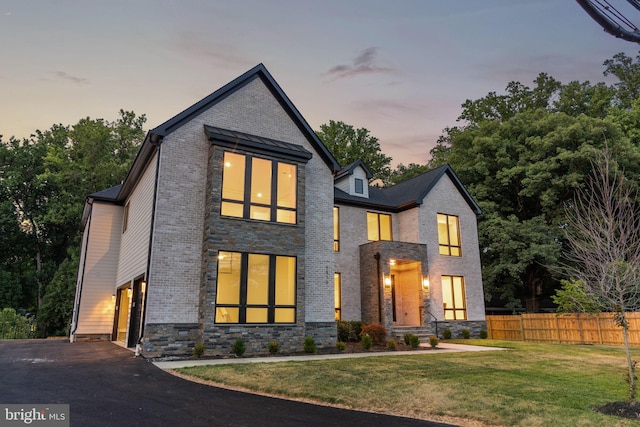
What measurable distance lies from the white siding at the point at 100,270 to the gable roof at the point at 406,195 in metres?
10.8

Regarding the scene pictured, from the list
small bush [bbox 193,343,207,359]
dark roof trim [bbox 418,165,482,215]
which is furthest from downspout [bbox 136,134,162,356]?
dark roof trim [bbox 418,165,482,215]

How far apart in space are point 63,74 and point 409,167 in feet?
97.0

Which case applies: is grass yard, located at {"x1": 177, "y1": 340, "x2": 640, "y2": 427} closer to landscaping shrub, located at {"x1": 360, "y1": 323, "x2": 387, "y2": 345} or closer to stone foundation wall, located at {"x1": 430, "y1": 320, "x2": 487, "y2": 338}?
landscaping shrub, located at {"x1": 360, "y1": 323, "x2": 387, "y2": 345}

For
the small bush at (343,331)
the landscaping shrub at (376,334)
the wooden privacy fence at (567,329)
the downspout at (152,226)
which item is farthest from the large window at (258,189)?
the wooden privacy fence at (567,329)

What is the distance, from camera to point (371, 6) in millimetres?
9789

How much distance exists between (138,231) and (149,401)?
381 inches

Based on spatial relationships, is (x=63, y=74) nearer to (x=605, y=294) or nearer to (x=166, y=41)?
(x=166, y=41)

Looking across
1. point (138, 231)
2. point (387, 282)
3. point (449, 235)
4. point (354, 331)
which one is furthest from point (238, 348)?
point (449, 235)

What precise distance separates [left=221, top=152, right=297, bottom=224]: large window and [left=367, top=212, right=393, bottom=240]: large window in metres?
7.40

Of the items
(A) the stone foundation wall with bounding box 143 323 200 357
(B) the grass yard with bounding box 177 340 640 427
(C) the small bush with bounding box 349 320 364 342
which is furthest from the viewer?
(C) the small bush with bounding box 349 320 364 342

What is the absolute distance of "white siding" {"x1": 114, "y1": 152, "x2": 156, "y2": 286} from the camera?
43.9 feet

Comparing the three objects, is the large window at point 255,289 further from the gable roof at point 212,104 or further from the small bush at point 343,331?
the gable roof at point 212,104

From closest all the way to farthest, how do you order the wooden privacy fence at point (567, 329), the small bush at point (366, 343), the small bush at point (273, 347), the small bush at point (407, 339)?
the small bush at point (273, 347)
the small bush at point (366, 343)
the small bush at point (407, 339)
the wooden privacy fence at point (567, 329)

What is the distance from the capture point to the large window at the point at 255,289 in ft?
41.0
